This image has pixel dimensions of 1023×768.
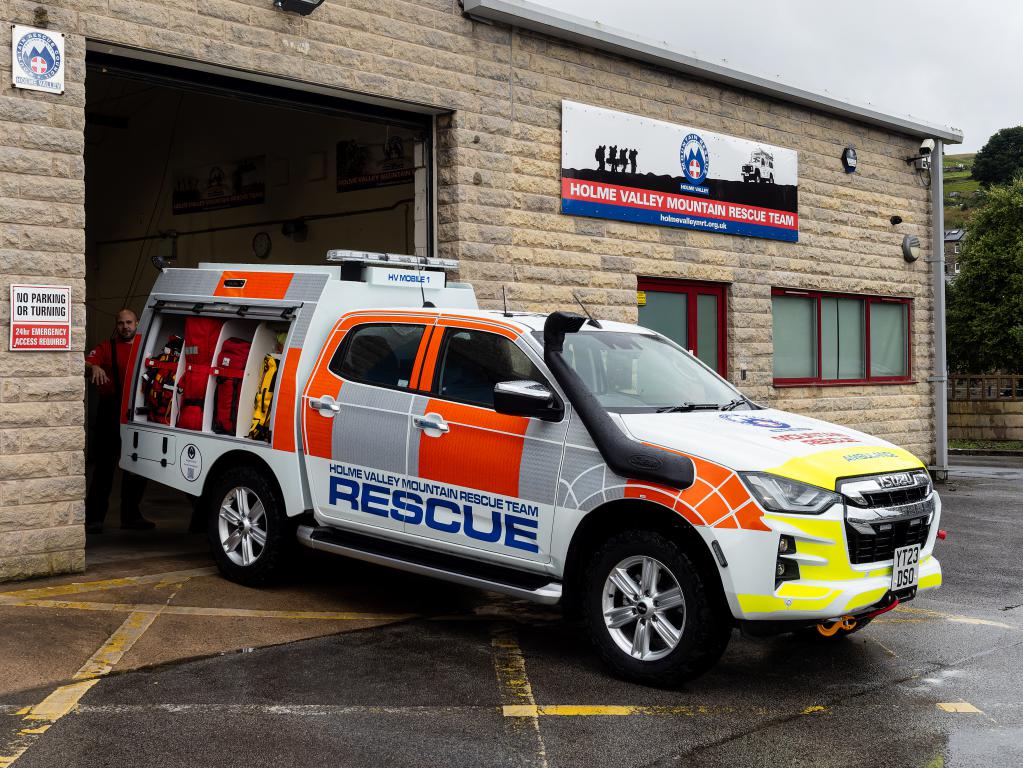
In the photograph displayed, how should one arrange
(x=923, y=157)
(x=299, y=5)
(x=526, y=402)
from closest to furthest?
(x=526, y=402), (x=299, y=5), (x=923, y=157)

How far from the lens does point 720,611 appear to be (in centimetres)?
571

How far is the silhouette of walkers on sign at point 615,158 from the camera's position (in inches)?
511

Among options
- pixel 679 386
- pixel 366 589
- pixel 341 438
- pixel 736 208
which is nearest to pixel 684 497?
pixel 679 386

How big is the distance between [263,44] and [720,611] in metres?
6.79

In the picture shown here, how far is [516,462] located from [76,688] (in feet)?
8.54

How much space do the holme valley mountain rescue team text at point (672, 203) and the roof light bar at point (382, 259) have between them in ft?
13.4

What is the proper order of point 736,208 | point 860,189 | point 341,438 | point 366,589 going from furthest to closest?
point 860,189 → point 736,208 → point 366,589 → point 341,438

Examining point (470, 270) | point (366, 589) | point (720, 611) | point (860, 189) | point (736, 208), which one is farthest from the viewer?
point (860, 189)

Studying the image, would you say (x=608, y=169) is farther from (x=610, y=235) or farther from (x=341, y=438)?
(x=341, y=438)

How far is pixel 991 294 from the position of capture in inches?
1703

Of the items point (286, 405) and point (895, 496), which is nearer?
point (895, 496)

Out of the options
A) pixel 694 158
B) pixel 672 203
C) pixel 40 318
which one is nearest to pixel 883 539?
pixel 40 318

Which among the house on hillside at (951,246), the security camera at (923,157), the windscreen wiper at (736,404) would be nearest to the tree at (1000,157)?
the house on hillside at (951,246)

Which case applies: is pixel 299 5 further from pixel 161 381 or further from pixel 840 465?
pixel 840 465
